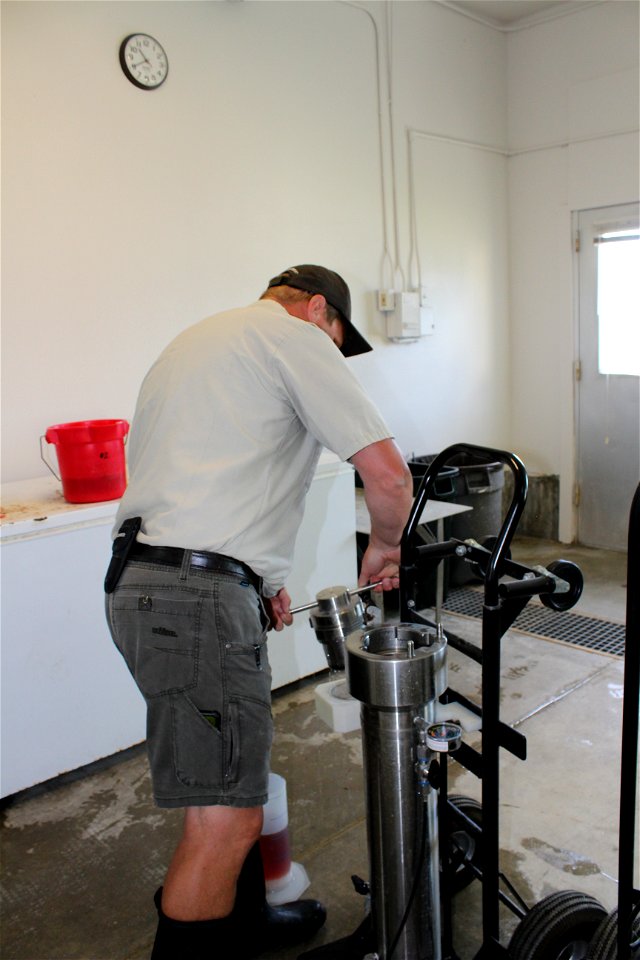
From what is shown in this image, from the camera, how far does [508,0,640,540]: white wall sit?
446cm

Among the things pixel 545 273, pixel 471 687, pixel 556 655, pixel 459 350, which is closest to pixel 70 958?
pixel 471 687

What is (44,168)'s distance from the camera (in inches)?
115

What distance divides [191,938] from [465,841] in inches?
27.6

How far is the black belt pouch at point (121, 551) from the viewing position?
1.62 metres

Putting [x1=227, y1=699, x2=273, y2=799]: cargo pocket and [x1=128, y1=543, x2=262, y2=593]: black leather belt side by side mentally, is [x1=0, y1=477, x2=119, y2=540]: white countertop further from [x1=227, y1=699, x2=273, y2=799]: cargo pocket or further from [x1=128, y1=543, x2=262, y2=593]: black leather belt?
[x1=227, y1=699, x2=273, y2=799]: cargo pocket

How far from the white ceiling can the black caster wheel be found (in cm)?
424

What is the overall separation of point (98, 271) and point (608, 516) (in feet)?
11.4

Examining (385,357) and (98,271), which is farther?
(385,357)

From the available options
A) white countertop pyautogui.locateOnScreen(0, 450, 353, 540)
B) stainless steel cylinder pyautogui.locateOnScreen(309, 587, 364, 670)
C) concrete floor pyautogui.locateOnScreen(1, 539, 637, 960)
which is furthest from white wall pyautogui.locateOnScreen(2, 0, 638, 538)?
stainless steel cylinder pyautogui.locateOnScreen(309, 587, 364, 670)

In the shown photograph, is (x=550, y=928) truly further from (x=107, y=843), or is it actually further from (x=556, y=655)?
(x=556, y=655)

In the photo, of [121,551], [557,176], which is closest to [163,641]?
[121,551]

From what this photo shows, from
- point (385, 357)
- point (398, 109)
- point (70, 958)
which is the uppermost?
point (398, 109)

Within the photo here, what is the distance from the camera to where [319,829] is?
224 centimetres

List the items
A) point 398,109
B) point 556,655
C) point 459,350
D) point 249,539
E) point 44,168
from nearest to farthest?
1. point 249,539
2. point 44,168
3. point 556,655
4. point 398,109
5. point 459,350
